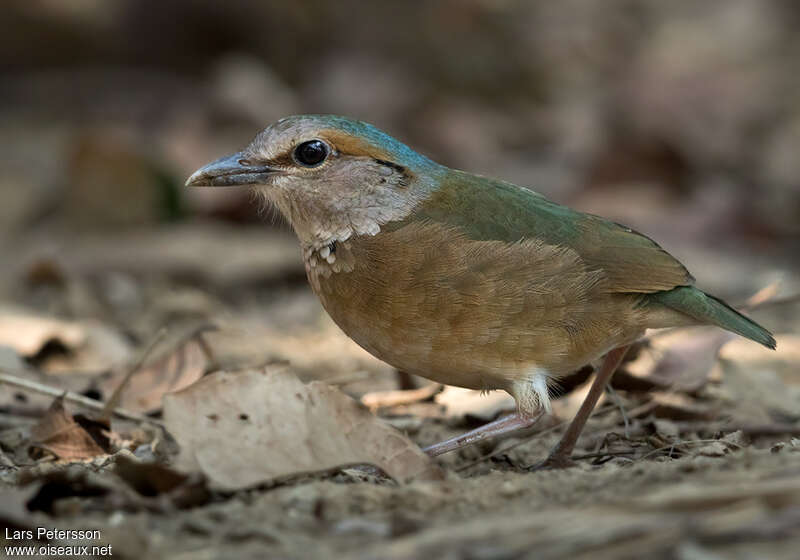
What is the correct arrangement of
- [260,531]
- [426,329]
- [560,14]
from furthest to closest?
[560,14] → [426,329] → [260,531]

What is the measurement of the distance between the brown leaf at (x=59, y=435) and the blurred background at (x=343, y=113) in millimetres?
2774

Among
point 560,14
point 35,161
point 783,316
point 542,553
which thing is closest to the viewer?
point 542,553

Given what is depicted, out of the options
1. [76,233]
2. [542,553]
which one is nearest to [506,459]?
[542,553]

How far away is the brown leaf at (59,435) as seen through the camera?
4.12m

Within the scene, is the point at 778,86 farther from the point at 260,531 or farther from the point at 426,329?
the point at 260,531

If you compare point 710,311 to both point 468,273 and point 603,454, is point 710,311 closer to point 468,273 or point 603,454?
point 603,454

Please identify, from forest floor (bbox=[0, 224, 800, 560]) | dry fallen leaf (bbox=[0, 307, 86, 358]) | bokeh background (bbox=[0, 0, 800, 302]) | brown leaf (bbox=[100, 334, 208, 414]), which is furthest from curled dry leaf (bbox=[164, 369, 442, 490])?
bokeh background (bbox=[0, 0, 800, 302])

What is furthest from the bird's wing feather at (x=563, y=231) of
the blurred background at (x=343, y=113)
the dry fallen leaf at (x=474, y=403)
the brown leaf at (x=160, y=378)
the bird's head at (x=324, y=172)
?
the blurred background at (x=343, y=113)

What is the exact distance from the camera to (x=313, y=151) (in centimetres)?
450

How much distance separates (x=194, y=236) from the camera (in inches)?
344

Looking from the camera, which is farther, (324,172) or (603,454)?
(324,172)

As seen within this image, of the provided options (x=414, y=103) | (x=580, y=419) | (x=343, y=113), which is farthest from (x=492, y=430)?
(x=414, y=103)

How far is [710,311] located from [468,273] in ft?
2.97

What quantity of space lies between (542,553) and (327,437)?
1041mm
